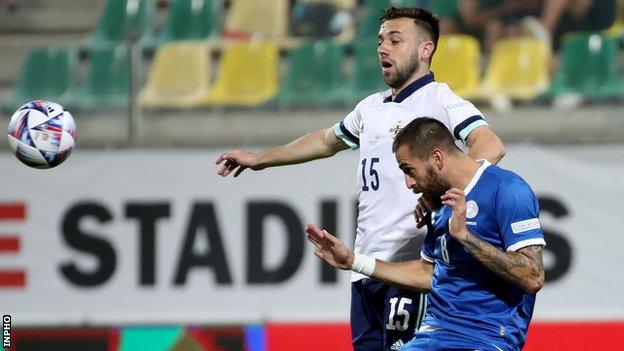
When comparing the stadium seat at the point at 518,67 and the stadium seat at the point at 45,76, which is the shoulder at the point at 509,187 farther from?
the stadium seat at the point at 45,76

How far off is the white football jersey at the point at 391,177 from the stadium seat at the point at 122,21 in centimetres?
524

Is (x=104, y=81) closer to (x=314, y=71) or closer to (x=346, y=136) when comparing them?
(x=314, y=71)

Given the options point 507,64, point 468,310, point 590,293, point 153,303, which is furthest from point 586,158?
point 468,310

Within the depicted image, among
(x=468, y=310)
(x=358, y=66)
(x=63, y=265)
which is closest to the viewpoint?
(x=468, y=310)

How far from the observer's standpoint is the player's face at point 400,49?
491 centimetres

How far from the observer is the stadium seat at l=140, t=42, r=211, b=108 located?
371 inches

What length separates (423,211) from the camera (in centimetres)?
441

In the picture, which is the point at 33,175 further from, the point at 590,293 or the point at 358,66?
the point at 590,293

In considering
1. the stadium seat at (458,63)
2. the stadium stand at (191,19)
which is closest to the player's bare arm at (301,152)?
the stadium seat at (458,63)

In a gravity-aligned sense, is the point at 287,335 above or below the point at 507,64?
below

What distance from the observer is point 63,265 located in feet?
25.8

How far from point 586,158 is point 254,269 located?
2.26 meters

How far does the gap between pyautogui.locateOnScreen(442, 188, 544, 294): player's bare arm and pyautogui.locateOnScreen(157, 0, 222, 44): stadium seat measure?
6.46 meters

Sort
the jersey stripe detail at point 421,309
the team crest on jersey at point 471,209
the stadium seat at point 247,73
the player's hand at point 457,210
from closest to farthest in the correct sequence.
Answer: the player's hand at point 457,210 → the team crest on jersey at point 471,209 → the jersey stripe detail at point 421,309 → the stadium seat at point 247,73
